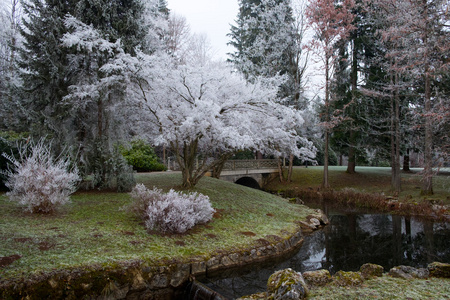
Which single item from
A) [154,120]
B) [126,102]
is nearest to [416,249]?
[154,120]

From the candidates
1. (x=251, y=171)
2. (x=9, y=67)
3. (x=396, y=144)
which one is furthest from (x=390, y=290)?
(x=9, y=67)

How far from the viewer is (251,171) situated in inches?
836

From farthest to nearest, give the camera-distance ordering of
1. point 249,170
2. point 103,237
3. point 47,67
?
point 249,170 < point 47,67 < point 103,237

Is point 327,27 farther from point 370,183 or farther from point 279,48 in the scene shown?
point 370,183

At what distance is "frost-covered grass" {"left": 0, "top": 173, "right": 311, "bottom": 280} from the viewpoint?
4887mm

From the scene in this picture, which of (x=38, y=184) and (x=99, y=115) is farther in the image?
(x=99, y=115)

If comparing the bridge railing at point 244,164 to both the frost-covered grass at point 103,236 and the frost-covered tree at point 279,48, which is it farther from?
the frost-covered grass at point 103,236

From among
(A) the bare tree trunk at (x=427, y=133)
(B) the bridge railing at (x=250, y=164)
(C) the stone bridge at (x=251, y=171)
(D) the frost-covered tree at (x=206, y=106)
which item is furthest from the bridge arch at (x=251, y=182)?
(D) the frost-covered tree at (x=206, y=106)

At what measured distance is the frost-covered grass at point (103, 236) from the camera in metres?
4.89

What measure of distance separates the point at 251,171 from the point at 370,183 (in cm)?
780

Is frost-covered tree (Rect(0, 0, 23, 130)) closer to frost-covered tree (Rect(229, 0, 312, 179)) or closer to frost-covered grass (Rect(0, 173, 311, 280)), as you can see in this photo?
frost-covered grass (Rect(0, 173, 311, 280))

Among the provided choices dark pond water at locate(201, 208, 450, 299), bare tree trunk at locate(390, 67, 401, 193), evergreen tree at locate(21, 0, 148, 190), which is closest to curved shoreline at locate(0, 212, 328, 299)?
dark pond water at locate(201, 208, 450, 299)

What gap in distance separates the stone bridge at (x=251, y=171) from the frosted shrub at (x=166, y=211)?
1170cm

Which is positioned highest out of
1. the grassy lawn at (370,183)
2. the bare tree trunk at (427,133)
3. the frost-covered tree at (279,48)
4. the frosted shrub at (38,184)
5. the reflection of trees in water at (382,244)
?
the frost-covered tree at (279,48)
